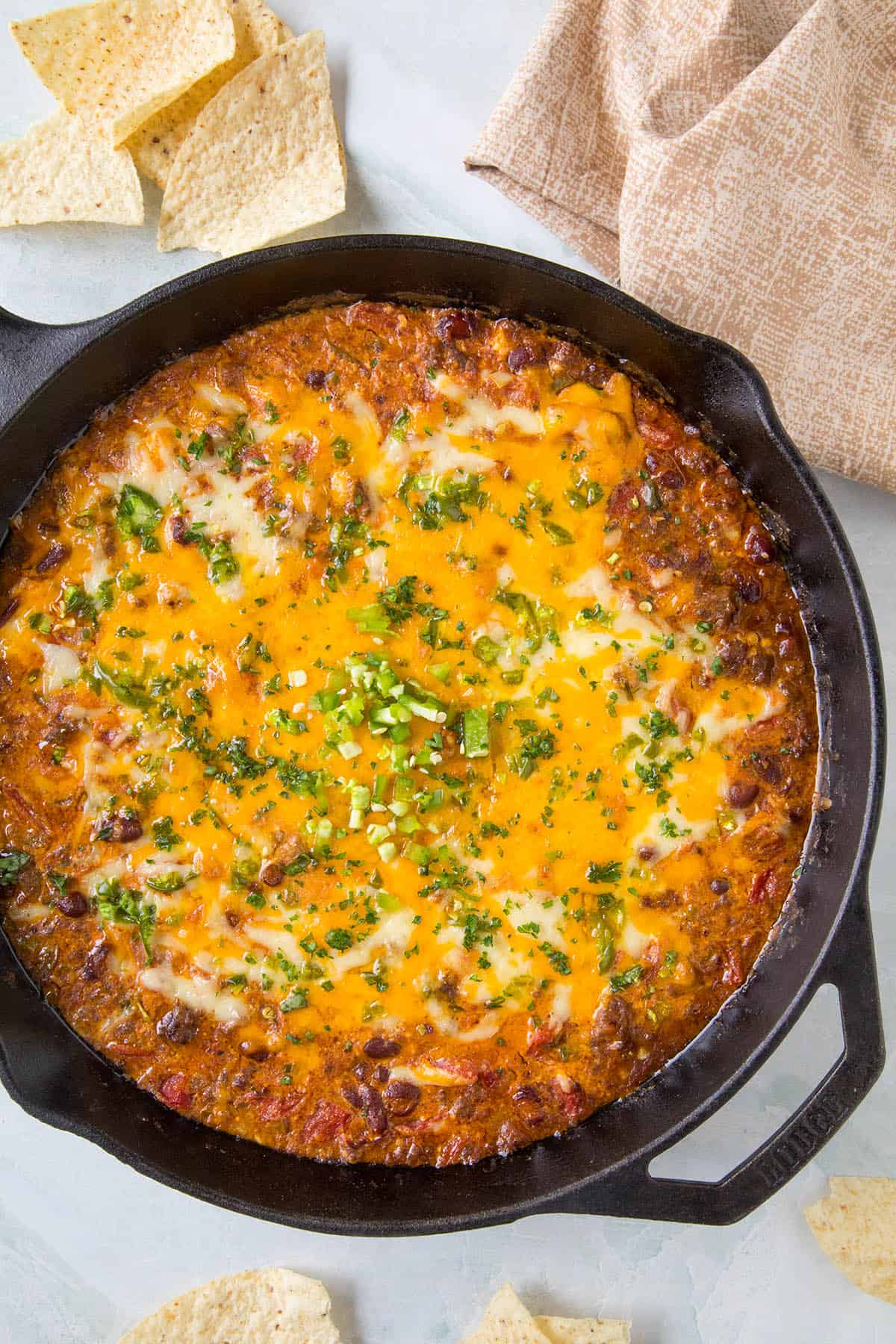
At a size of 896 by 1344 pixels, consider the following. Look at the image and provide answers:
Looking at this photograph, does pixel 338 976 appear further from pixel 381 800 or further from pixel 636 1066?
pixel 636 1066

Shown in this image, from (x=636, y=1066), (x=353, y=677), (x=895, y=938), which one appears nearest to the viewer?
(x=353, y=677)

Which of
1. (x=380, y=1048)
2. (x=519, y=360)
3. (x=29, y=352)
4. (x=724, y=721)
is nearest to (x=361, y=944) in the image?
(x=380, y=1048)

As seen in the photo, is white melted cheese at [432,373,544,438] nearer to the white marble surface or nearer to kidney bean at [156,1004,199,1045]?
the white marble surface

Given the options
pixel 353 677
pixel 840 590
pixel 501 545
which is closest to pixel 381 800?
pixel 353 677

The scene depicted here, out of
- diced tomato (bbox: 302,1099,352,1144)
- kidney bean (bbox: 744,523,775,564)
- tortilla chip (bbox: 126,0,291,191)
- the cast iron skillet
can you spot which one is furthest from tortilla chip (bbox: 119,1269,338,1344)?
tortilla chip (bbox: 126,0,291,191)

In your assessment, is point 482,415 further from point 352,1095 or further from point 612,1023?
point 352,1095

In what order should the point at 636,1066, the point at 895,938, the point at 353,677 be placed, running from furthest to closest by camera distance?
the point at 895,938 < the point at 636,1066 < the point at 353,677

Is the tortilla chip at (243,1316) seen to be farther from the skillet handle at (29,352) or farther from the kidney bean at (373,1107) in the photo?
the skillet handle at (29,352)
